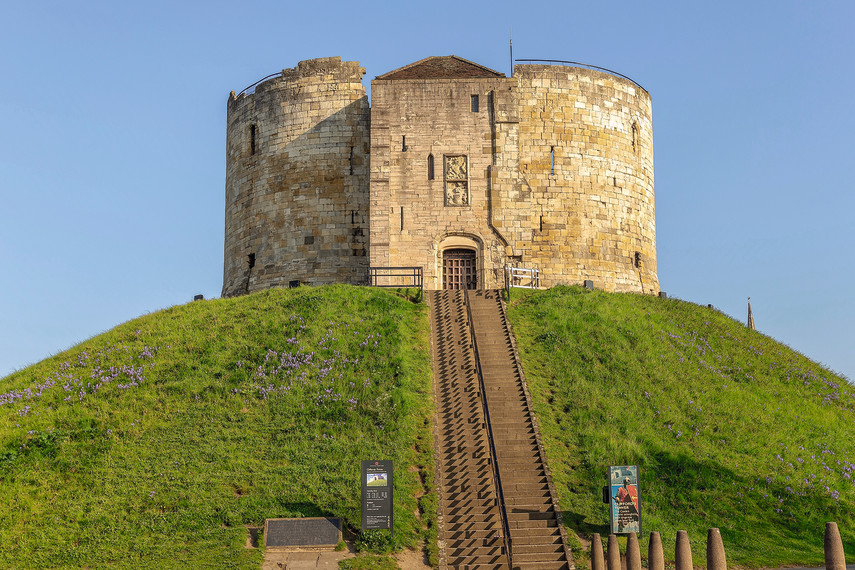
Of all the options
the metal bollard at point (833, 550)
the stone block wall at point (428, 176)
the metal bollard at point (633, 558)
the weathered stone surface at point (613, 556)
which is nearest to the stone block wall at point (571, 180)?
the stone block wall at point (428, 176)

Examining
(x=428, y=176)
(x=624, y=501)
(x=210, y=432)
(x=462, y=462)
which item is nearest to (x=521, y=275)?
(x=428, y=176)

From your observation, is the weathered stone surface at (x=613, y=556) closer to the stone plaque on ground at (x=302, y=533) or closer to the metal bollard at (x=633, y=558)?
the metal bollard at (x=633, y=558)

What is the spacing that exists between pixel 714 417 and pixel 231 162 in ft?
79.2

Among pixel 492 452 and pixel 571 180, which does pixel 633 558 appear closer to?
pixel 492 452

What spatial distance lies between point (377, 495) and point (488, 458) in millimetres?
3721

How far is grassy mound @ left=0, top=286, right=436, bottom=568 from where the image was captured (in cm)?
1814

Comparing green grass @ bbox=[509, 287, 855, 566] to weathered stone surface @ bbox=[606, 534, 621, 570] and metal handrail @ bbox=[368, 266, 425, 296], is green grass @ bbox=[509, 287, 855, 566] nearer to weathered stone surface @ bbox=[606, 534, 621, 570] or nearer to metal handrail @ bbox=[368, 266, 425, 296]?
weathered stone surface @ bbox=[606, 534, 621, 570]

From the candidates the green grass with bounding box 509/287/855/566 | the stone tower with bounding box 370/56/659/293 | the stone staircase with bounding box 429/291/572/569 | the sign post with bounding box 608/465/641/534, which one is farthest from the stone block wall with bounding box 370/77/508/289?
the sign post with bounding box 608/465/641/534

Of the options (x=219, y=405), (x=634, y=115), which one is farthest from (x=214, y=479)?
(x=634, y=115)

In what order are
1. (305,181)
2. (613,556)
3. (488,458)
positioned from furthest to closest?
1. (305,181)
2. (488,458)
3. (613,556)

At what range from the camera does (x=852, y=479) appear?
22.0 meters

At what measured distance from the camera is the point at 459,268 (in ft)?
112

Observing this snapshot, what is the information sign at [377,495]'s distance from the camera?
58.2ft

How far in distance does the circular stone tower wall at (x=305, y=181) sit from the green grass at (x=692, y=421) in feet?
28.6
